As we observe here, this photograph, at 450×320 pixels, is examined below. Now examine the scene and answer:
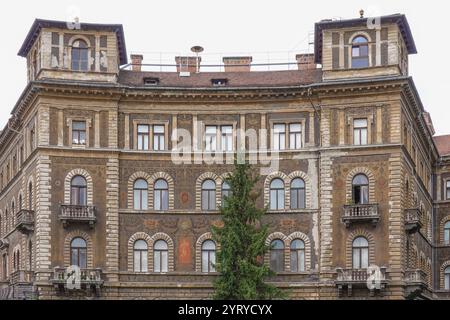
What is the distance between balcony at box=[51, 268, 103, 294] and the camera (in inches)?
1779

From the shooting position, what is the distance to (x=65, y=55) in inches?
1893

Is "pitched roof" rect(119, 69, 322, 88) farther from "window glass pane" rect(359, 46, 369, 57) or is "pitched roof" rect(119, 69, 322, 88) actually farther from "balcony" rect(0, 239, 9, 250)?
"balcony" rect(0, 239, 9, 250)

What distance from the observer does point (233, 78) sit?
51.1 m

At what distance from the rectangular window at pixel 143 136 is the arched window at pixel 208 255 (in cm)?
617

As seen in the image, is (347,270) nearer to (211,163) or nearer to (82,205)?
(211,163)

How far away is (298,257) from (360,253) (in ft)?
10.9

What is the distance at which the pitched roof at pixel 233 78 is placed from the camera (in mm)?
49438

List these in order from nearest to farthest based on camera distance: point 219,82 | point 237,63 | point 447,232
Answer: point 219,82, point 237,63, point 447,232

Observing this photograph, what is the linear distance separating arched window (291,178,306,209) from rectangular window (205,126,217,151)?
15.8 ft

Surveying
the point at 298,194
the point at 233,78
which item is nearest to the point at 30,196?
the point at 233,78

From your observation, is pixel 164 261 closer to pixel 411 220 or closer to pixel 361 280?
pixel 361 280

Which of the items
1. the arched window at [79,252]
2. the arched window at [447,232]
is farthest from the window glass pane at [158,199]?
the arched window at [447,232]

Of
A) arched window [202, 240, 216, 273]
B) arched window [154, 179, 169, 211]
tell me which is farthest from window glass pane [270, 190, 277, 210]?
arched window [154, 179, 169, 211]

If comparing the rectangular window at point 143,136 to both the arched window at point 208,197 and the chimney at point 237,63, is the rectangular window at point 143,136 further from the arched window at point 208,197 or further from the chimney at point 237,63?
the chimney at point 237,63
